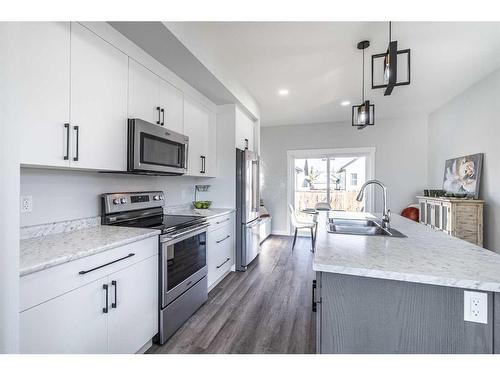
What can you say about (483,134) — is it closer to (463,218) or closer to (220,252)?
(463,218)

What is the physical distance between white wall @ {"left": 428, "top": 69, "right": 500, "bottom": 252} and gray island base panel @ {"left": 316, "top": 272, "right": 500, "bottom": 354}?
3250 millimetres

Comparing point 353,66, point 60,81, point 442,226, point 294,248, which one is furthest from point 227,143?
point 442,226

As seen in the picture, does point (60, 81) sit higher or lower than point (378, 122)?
lower

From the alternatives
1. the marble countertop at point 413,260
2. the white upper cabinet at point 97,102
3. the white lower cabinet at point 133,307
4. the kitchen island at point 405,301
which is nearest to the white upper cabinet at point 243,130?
the white upper cabinet at point 97,102

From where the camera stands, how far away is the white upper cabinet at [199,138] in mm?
2844

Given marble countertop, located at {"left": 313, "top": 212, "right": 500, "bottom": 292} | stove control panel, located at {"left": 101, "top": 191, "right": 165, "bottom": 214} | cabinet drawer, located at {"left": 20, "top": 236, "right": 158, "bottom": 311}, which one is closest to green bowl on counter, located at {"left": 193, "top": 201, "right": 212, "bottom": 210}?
stove control panel, located at {"left": 101, "top": 191, "right": 165, "bottom": 214}

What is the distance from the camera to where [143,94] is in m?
2.11

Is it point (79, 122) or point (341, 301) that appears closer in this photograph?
point (341, 301)

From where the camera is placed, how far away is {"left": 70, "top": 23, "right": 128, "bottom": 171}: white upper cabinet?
5.00 ft

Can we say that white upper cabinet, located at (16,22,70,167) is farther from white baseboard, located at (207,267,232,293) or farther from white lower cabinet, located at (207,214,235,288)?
white baseboard, located at (207,267,232,293)

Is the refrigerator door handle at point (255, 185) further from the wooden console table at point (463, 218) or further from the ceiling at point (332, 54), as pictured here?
the wooden console table at point (463, 218)
